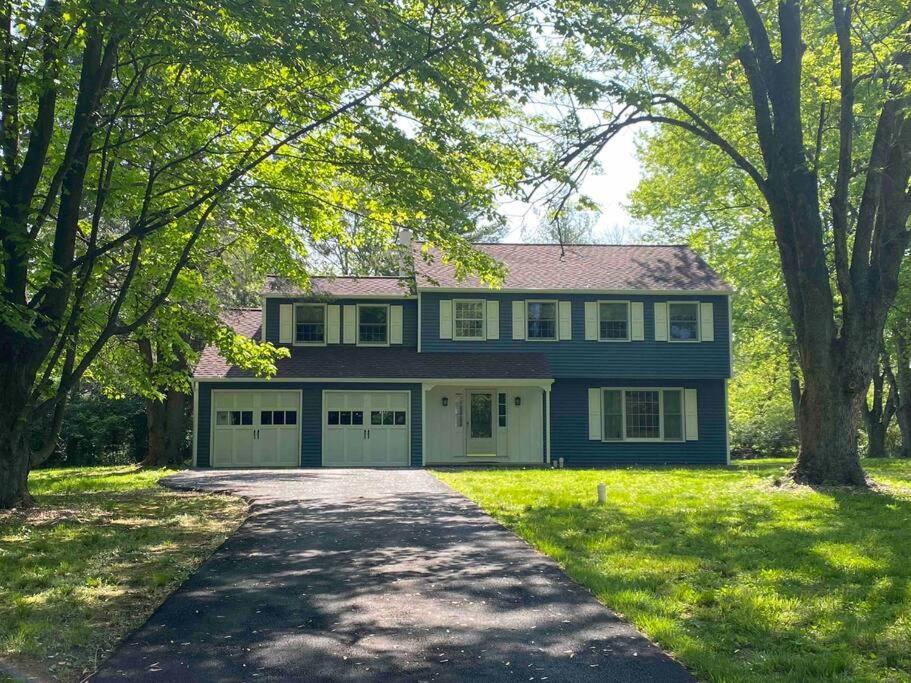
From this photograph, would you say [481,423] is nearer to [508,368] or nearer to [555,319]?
[508,368]

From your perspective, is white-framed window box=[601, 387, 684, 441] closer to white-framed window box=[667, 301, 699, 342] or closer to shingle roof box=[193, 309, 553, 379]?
white-framed window box=[667, 301, 699, 342]

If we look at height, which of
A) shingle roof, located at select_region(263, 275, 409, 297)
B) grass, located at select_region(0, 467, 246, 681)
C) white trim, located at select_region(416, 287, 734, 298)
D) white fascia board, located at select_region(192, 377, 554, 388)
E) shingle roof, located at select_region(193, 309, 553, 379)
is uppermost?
shingle roof, located at select_region(263, 275, 409, 297)

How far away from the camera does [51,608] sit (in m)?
6.64

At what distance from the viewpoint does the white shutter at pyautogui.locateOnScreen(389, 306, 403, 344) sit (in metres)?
27.0

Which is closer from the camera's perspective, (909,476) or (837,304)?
(909,476)

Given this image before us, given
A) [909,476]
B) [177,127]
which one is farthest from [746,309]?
[177,127]

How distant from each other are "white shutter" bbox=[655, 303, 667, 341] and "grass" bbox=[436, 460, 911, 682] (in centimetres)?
1120

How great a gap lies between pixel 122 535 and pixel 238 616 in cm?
502

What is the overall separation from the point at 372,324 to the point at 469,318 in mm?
3045

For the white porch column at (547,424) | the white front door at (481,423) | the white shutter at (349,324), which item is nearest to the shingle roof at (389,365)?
the white shutter at (349,324)

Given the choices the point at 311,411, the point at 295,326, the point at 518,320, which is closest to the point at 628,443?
the point at 518,320

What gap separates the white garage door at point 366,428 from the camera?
84.3 ft

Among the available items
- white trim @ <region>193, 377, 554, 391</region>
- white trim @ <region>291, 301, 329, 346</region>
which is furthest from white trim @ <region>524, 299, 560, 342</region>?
white trim @ <region>291, 301, 329, 346</region>

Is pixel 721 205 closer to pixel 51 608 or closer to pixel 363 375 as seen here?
pixel 363 375
